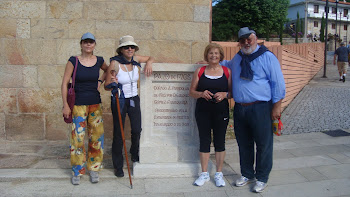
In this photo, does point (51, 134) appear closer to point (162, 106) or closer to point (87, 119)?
point (87, 119)

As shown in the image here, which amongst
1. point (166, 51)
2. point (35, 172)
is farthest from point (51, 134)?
point (166, 51)

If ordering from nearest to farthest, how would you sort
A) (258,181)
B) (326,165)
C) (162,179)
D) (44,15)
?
(258,181)
(162,179)
(326,165)
(44,15)

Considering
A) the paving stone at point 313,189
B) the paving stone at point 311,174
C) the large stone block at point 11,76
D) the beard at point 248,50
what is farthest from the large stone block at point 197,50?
the large stone block at point 11,76

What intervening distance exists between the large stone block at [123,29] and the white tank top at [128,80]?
1.90m

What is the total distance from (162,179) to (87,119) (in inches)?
48.1

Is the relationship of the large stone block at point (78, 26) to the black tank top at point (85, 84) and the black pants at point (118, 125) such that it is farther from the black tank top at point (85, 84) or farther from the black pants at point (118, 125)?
the black pants at point (118, 125)

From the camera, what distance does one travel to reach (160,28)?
5.79 m

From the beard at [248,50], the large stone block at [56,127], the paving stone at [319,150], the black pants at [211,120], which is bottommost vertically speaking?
the paving stone at [319,150]

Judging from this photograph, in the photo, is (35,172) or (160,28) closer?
(35,172)

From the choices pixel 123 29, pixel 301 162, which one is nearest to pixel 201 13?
pixel 123 29

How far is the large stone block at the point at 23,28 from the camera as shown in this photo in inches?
220

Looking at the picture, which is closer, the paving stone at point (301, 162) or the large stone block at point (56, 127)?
the paving stone at point (301, 162)

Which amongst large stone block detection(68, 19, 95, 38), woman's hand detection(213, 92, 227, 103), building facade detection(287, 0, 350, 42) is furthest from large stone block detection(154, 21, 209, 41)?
building facade detection(287, 0, 350, 42)

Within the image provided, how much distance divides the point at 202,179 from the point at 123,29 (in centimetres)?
319
